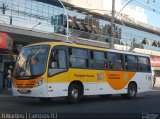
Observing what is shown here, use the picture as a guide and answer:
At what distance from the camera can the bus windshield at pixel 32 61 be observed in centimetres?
1753

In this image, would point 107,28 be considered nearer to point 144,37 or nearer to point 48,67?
point 144,37

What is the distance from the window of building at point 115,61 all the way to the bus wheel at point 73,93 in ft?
11.1

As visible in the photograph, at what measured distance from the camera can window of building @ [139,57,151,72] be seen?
24820 mm

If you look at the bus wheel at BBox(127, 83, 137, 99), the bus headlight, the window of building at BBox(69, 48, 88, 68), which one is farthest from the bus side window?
the bus wheel at BBox(127, 83, 137, 99)

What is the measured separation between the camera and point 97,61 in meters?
20.7

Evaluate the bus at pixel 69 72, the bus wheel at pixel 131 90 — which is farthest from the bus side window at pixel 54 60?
the bus wheel at pixel 131 90

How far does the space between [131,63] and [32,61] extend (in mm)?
7996

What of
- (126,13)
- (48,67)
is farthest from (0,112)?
(126,13)

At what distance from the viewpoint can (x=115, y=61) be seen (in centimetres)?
2238

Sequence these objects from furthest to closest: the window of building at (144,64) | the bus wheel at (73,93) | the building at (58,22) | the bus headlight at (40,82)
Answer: the building at (58,22)
the window of building at (144,64)
the bus wheel at (73,93)
the bus headlight at (40,82)

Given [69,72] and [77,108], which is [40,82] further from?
[77,108]

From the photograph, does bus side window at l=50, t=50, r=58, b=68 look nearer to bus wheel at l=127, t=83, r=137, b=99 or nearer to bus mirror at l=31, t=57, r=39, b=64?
bus mirror at l=31, t=57, r=39, b=64

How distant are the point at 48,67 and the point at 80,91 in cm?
258

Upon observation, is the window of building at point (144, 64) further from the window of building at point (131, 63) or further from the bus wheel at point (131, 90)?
the bus wheel at point (131, 90)
